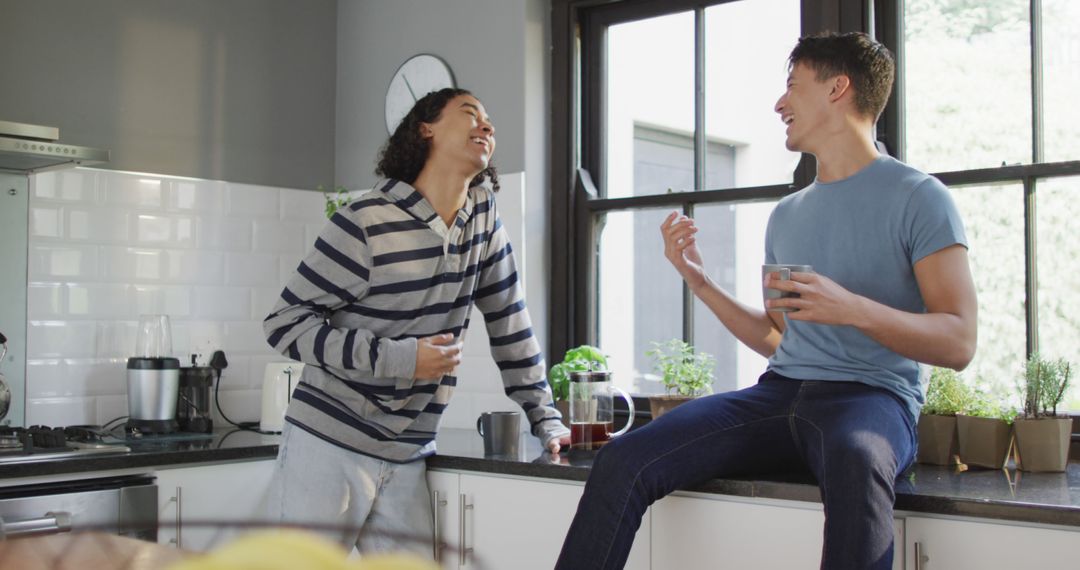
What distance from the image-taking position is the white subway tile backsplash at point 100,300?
3.13 m

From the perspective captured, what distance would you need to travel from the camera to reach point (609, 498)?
1995 millimetres

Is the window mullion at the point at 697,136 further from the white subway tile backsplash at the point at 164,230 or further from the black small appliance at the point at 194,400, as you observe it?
the white subway tile backsplash at the point at 164,230

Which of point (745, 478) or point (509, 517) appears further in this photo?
point (509, 517)

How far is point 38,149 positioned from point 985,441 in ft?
7.65

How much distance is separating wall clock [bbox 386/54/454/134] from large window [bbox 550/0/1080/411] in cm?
40

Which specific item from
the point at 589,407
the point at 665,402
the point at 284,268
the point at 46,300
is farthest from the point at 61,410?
the point at 665,402

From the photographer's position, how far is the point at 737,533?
208 cm

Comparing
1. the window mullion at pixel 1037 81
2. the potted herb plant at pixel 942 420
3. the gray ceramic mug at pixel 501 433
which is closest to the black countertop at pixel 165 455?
the gray ceramic mug at pixel 501 433

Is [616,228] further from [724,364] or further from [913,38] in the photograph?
[913,38]

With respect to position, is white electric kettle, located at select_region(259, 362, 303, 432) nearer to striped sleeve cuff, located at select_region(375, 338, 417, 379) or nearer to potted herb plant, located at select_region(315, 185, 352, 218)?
potted herb plant, located at select_region(315, 185, 352, 218)

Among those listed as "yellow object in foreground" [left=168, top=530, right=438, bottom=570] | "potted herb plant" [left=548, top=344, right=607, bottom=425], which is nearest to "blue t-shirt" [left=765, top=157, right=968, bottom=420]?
"potted herb plant" [left=548, top=344, right=607, bottom=425]

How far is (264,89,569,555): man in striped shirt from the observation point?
90.0 inches

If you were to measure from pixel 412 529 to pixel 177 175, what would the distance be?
155cm

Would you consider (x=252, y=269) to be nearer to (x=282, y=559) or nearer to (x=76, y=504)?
(x=76, y=504)
